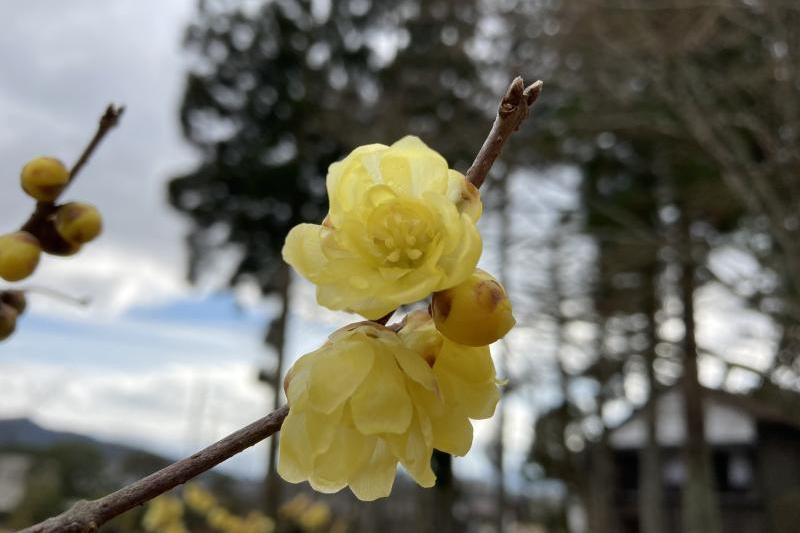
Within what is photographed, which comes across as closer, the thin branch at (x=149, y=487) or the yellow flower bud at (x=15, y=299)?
the thin branch at (x=149, y=487)

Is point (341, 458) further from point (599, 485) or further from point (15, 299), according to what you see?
point (599, 485)

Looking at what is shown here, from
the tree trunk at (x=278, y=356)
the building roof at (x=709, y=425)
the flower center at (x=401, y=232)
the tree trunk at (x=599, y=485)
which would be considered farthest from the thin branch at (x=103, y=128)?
the building roof at (x=709, y=425)

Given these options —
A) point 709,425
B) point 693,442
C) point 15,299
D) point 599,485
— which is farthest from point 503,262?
point 709,425

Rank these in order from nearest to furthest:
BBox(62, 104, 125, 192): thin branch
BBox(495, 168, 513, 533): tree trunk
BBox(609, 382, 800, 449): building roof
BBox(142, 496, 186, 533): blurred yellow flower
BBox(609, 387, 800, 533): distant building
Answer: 1. BBox(62, 104, 125, 192): thin branch
2. BBox(142, 496, 186, 533): blurred yellow flower
3. BBox(495, 168, 513, 533): tree trunk
4. BBox(609, 382, 800, 449): building roof
5. BBox(609, 387, 800, 533): distant building

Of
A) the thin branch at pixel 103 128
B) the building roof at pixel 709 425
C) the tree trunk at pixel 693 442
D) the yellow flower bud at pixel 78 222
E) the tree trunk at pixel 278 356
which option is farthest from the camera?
the building roof at pixel 709 425

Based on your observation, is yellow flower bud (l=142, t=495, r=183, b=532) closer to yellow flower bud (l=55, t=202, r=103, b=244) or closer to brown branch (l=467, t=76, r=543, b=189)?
yellow flower bud (l=55, t=202, r=103, b=244)

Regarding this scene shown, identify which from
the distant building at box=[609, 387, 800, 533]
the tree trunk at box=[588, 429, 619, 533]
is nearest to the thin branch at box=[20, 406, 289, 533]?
the tree trunk at box=[588, 429, 619, 533]

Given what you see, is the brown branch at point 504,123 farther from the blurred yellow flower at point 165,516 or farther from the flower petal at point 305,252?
the blurred yellow flower at point 165,516
